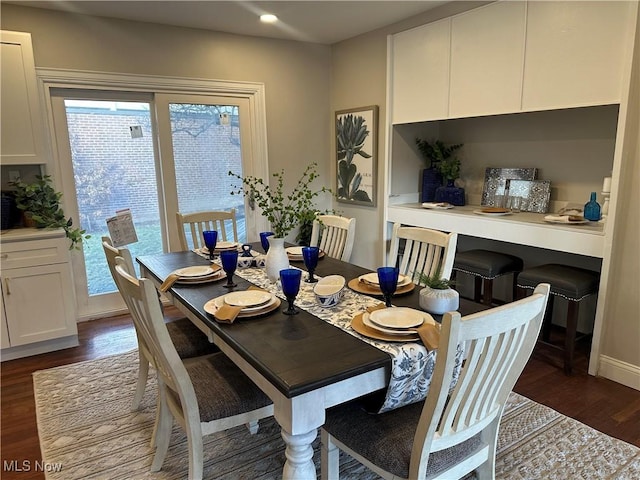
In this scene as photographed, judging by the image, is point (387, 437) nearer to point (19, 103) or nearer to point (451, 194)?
point (451, 194)

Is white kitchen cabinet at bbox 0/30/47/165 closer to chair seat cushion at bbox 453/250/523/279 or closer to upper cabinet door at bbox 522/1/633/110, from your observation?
chair seat cushion at bbox 453/250/523/279

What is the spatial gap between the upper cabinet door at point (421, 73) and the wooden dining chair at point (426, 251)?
1.39m

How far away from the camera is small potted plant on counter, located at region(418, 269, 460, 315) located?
168 cm

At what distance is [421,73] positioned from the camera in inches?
138

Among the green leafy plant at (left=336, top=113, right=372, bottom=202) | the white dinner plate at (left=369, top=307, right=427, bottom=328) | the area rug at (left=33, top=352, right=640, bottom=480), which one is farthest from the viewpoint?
the green leafy plant at (left=336, top=113, right=372, bottom=202)

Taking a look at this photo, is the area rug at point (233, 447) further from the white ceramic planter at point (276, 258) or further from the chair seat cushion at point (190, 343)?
the white ceramic planter at point (276, 258)

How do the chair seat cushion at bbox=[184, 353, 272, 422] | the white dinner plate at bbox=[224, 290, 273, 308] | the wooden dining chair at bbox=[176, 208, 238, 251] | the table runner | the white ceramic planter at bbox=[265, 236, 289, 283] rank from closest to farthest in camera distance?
the table runner, the chair seat cushion at bbox=[184, 353, 272, 422], the white dinner plate at bbox=[224, 290, 273, 308], the white ceramic planter at bbox=[265, 236, 289, 283], the wooden dining chair at bbox=[176, 208, 238, 251]

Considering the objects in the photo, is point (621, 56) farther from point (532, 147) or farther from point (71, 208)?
point (71, 208)

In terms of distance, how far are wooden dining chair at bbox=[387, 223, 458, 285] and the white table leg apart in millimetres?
1079

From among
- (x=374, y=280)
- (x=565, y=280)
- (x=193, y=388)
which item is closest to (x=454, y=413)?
(x=374, y=280)

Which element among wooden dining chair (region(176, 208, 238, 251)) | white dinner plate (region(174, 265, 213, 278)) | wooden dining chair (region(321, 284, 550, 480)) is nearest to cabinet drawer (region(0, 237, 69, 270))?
wooden dining chair (region(176, 208, 238, 251))

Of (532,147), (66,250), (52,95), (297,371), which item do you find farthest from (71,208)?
(532,147)

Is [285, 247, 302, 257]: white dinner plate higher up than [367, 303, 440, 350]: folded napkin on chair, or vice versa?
[285, 247, 302, 257]: white dinner plate

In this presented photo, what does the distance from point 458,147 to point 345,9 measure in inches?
60.9
